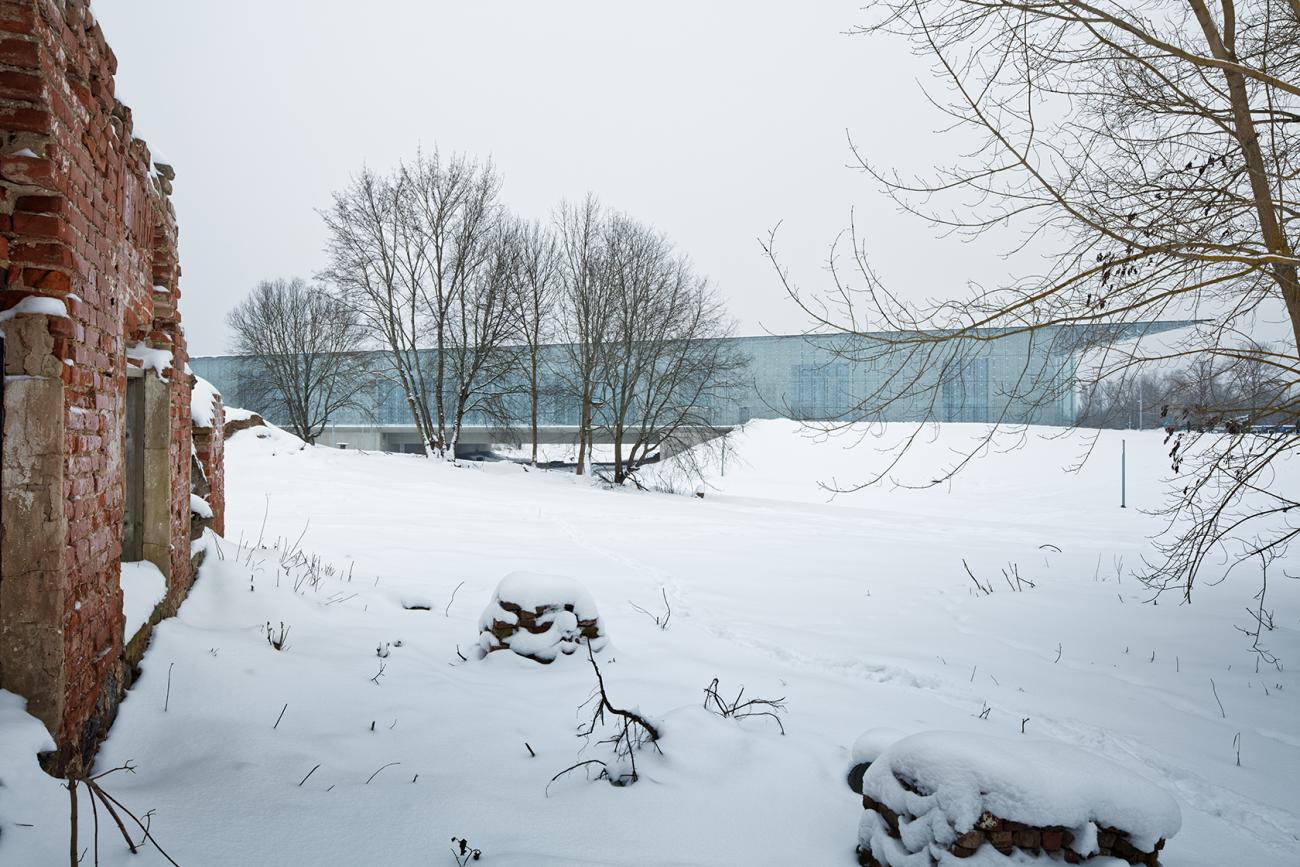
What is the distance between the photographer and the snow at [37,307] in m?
2.53

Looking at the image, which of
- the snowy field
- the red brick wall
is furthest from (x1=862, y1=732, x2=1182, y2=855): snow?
the red brick wall

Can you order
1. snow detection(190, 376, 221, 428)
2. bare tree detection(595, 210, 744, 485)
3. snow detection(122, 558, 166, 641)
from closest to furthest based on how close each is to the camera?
snow detection(122, 558, 166, 641) < snow detection(190, 376, 221, 428) < bare tree detection(595, 210, 744, 485)

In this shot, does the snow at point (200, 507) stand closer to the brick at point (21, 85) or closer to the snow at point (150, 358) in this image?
the snow at point (150, 358)

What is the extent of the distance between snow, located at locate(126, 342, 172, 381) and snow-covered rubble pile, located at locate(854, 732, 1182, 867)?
4629 millimetres

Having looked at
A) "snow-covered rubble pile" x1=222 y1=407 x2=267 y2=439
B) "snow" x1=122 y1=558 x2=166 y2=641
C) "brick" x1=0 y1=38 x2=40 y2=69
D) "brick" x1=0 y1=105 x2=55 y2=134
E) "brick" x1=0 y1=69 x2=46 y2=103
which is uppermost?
"brick" x1=0 y1=38 x2=40 y2=69

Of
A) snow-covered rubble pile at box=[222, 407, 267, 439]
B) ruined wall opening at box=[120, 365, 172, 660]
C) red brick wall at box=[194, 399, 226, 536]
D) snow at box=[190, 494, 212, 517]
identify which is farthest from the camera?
snow-covered rubble pile at box=[222, 407, 267, 439]

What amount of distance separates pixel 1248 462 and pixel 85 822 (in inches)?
252

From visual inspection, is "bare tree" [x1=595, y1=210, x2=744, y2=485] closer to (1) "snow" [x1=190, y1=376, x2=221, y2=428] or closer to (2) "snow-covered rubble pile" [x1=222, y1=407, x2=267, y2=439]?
(2) "snow-covered rubble pile" [x1=222, y1=407, x2=267, y2=439]

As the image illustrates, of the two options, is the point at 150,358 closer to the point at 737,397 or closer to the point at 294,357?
the point at 737,397

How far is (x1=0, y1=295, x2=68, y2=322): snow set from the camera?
2.53m

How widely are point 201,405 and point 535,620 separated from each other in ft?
12.2

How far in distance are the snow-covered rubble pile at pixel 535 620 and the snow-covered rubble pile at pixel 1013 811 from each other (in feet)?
8.43

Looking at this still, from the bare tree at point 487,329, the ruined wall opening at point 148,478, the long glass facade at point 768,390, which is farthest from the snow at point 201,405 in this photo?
the bare tree at point 487,329

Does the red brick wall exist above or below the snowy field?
above
